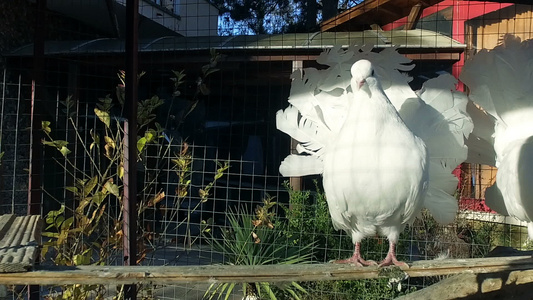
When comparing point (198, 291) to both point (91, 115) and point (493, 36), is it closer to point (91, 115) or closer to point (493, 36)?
point (91, 115)

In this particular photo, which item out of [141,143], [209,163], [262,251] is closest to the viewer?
[141,143]

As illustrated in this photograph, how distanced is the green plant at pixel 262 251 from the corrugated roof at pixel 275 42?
5.84 feet

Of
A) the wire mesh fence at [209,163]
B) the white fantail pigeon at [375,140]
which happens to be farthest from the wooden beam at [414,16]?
the white fantail pigeon at [375,140]

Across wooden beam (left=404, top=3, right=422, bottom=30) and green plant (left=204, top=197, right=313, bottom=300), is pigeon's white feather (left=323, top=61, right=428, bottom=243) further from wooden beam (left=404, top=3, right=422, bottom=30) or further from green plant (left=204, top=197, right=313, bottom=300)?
wooden beam (left=404, top=3, right=422, bottom=30)

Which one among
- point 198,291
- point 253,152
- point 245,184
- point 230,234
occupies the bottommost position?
point 198,291

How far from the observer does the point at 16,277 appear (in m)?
2.16

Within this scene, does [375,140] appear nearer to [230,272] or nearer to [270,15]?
[230,272]

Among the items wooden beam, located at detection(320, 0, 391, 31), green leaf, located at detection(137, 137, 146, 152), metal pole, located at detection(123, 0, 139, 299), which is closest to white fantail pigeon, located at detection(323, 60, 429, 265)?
metal pole, located at detection(123, 0, 139, 299)

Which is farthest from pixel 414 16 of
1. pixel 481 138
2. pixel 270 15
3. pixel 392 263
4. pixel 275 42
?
pixel 270 15

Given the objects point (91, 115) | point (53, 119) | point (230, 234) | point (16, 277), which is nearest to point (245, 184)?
point (230, 234)

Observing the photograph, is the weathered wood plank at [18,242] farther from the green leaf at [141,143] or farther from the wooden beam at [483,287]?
the wooden beam at [483,287]

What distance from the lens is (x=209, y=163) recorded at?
6.44 meters

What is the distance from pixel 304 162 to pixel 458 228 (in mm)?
2208

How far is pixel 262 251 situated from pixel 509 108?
2.30 m
